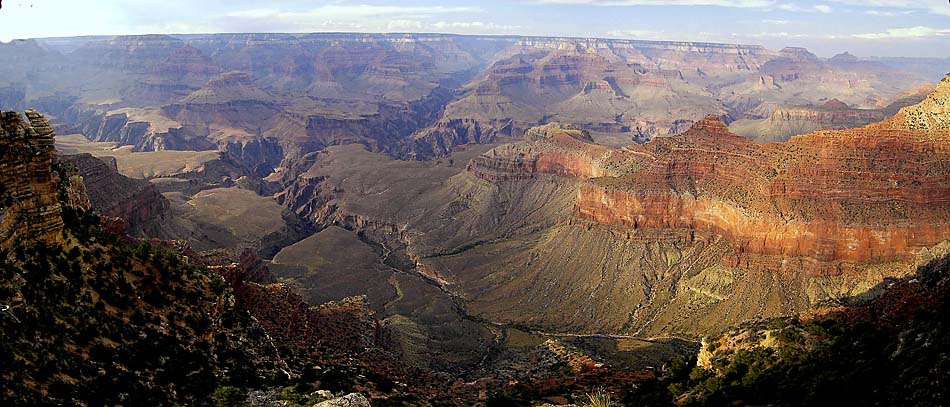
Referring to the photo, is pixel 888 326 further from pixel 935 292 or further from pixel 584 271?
pixel 584 271

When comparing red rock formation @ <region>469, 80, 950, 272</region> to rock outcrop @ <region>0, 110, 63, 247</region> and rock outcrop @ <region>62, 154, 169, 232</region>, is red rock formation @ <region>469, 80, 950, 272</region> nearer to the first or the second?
rock outcrop @ <region>62, 154, 169, 232</region>

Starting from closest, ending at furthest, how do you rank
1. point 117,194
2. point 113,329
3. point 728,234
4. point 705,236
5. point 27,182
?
point 27,182 < point 113,329 < point 728,234 < point 705,236 < point 117,194

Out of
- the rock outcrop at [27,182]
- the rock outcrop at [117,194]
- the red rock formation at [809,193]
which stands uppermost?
the rock outcrop at [27,182]

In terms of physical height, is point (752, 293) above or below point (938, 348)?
below

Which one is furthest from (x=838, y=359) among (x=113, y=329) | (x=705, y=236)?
(x=705, y=236)

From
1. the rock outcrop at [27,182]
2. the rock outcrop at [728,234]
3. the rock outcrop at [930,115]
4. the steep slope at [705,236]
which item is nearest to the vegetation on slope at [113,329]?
the rock outcrop at [27,182]

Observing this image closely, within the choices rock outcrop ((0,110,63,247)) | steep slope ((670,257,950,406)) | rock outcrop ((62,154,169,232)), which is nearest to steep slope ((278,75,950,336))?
steep slope ((670,257,950,406))

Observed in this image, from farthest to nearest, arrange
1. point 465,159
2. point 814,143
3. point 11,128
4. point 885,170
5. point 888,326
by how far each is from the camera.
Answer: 1. point 465,159
2. point 814,143
3. point 885,170
4. point 888,326
5. point 11,128

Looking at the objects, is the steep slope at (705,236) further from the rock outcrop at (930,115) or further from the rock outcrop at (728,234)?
the rock outcrop at (930,115)

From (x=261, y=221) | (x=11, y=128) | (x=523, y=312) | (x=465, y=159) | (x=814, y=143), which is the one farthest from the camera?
(x=465, y=159)

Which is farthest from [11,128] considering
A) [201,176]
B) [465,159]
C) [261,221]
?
[465,159]

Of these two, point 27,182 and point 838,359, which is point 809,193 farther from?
point 27,182
